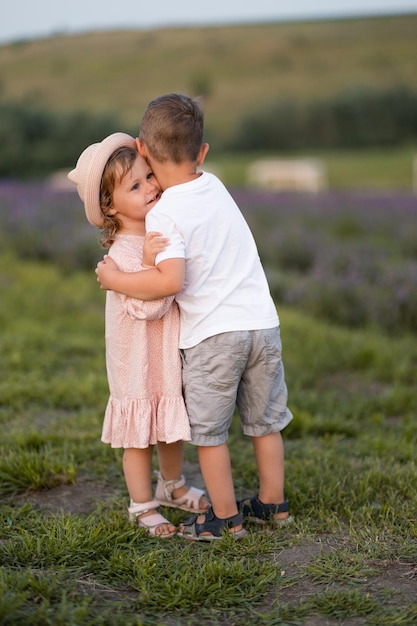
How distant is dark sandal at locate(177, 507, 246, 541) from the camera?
10.4 feet

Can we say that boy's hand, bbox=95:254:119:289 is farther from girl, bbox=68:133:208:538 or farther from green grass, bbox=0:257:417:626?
green grass, bbox=0:257:417:626

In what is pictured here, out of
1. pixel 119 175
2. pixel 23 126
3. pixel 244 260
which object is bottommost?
pixel 244 260

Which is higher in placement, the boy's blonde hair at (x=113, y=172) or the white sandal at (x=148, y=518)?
the boy's blonde hair at (x=113, y=172)

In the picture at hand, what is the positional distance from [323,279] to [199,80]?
40688mm

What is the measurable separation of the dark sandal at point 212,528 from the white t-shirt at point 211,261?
71 cm

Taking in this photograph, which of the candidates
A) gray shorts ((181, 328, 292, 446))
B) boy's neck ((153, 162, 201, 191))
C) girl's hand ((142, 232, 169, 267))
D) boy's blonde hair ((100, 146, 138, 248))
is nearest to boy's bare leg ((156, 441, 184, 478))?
gray shorts ((181, 328, 292, 446))

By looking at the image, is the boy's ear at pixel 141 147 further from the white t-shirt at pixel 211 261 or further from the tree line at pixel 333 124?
the tree line at pixel 333 124

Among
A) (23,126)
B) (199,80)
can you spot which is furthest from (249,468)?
(199,80)

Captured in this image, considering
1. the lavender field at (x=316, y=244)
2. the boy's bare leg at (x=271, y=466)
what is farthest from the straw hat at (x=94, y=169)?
the lavender field at (x=316, y=244)

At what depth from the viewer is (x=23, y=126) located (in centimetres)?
2205

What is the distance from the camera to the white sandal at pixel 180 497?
140 inches

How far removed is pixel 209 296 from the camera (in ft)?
10.0

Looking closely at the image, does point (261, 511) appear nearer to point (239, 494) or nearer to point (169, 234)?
point (239, 494)

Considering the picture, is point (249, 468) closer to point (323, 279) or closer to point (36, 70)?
point (323, 279)
